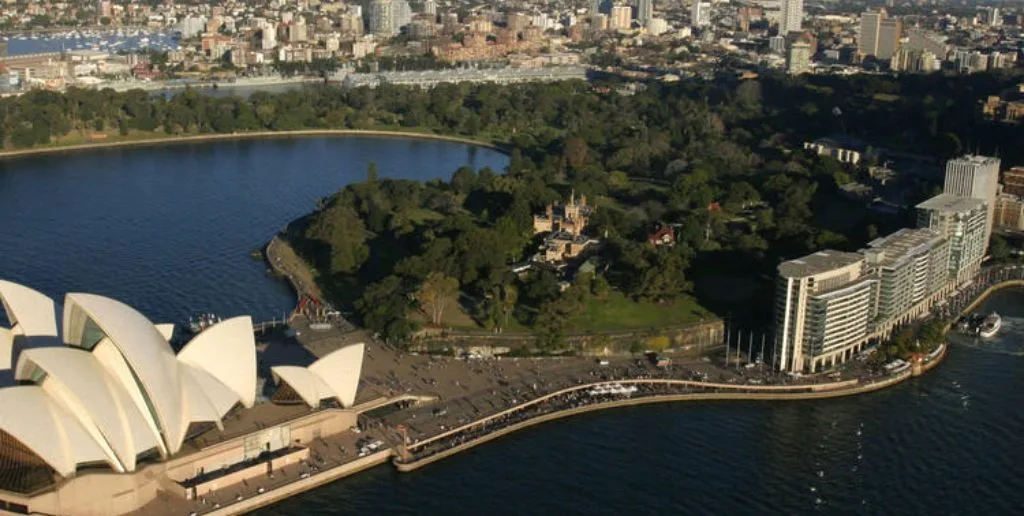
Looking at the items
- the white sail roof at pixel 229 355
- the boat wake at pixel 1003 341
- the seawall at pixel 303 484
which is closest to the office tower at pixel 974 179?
the boat wake at pixel 1003 341

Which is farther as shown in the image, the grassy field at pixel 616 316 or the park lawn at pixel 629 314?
the park lawn at pixel 629 314

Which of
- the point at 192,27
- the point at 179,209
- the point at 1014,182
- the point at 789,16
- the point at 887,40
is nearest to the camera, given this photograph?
the point at 1014,182

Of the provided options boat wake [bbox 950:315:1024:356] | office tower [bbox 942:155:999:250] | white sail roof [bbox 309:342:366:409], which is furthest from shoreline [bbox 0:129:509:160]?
white sail roof [bbox 309:342:366:409]

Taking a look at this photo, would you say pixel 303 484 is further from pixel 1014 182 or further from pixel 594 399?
pixel 1014 182

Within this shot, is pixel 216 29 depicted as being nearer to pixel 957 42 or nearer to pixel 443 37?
pixel 443 37

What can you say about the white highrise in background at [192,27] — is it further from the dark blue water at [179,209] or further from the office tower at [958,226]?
the office tower at [958,226]

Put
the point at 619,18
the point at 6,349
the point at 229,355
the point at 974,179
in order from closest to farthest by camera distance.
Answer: the point at 6,349, the point at 229,355, the point at 974,179, the point at 619,18

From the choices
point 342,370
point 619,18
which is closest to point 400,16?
point 619,18
